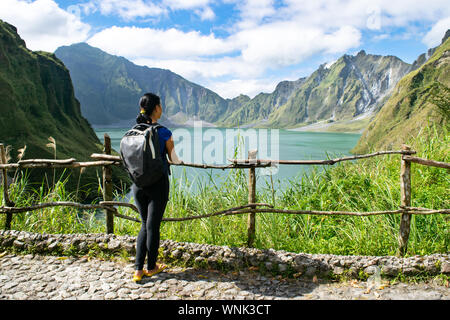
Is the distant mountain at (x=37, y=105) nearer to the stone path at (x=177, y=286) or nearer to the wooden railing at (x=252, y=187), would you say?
the wooden railing at (x=252, y=187)

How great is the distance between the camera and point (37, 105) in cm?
6328

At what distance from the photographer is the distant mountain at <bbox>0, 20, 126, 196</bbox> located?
48.6 m

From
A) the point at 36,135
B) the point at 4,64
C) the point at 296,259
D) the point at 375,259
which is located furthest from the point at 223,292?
the point at 4,64

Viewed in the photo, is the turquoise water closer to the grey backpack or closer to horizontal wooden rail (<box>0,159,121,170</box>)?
horizontal wooden rail (<box>0,159,121,170</box>)

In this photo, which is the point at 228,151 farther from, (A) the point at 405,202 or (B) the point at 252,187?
(A) the point at 405,202

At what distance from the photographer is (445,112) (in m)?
5.50

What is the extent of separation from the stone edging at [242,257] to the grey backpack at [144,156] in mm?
1083

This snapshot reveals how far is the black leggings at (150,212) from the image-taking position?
2.81 metres

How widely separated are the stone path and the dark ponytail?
1518 millimetres

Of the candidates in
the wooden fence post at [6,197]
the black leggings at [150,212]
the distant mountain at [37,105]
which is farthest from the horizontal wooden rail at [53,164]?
the distant mountain at [37,105]

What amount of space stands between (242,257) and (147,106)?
1.81 meters

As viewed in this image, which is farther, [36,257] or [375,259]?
[36,257]
